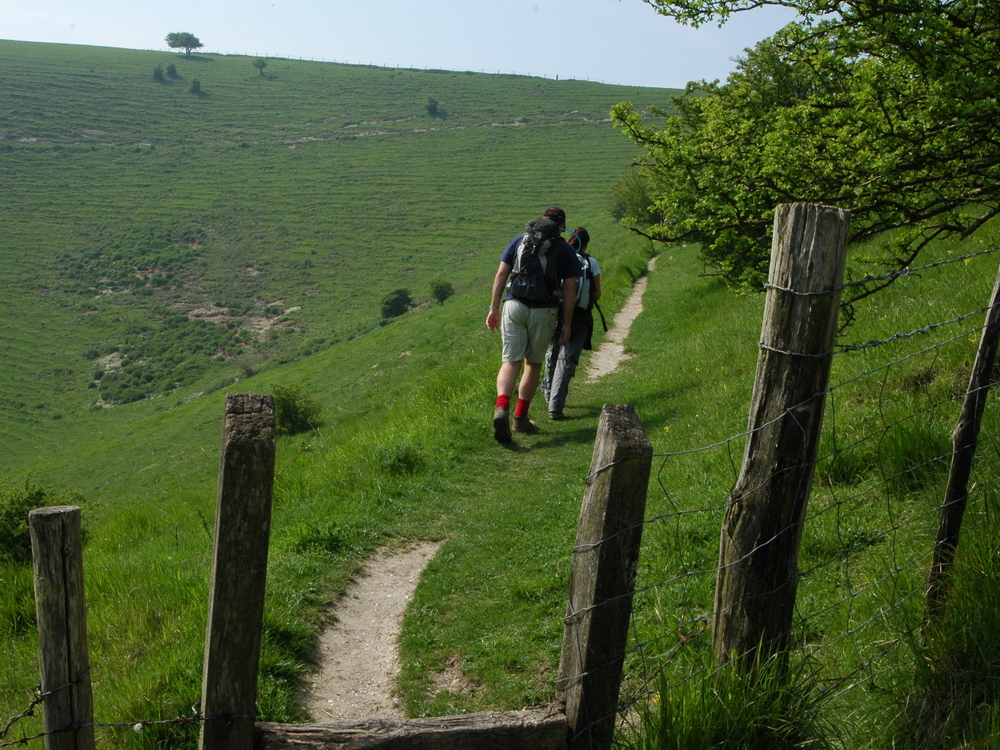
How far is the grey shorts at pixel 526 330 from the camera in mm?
8352

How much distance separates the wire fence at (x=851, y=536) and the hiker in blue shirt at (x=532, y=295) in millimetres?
2310

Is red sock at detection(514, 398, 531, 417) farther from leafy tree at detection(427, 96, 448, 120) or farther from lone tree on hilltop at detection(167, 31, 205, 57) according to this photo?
lone tree on hilltop at detection(167, 31, 205, 57)

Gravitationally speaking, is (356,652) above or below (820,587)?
below

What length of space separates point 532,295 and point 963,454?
5.58 metres

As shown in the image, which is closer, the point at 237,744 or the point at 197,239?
the point at 237,744

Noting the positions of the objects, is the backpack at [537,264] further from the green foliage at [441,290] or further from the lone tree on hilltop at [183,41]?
the lone tree on hilltop at [183,41]

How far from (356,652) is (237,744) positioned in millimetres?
2208

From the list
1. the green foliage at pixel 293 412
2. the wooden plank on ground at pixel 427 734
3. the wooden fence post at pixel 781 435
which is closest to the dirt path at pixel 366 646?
the wooden plank on ground at pixel 427 734

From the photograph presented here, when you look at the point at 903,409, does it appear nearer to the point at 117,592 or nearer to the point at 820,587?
the point at 820,587

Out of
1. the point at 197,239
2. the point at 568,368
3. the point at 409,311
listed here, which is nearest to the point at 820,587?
the point at 568,368

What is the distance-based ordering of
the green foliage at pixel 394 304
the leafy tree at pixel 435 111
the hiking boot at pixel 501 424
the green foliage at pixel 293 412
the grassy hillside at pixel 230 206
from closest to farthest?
1. the hiking boot at pixel 501 424
2. the green foliage at pixel 293 412
3. the green foliage at pixel 394 304
4. the grassy hillside at pixel 230 206
5. the leafy tree at pixel 435 111

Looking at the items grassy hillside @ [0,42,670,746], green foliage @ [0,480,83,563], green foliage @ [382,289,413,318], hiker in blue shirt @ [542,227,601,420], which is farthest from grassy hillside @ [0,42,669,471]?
hiker in blue shirt @ [542,227,601,420]

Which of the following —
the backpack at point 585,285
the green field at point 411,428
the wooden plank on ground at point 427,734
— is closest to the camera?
the wooden plank on ground at point 427,734

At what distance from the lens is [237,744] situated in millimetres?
2391
